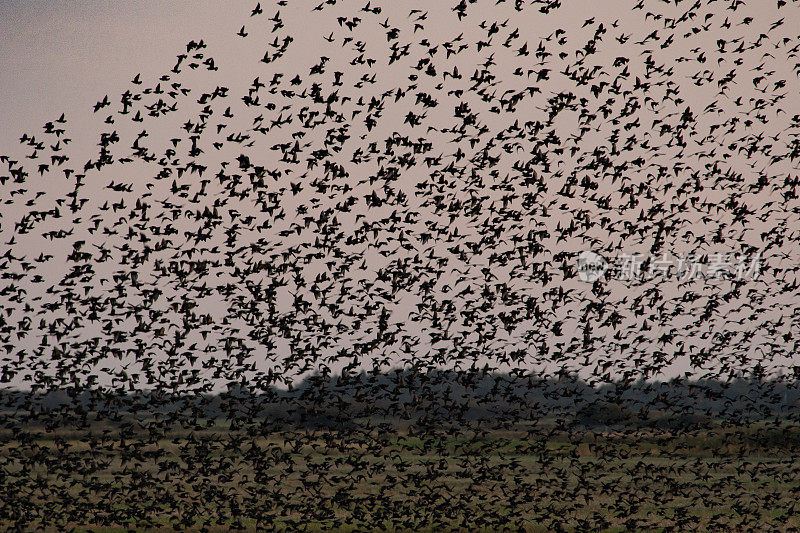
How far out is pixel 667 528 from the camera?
28172 mm

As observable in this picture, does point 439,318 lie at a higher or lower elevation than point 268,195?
lower

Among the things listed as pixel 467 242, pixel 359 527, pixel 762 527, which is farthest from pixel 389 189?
pixel 762 527

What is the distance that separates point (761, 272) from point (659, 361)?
184 inches

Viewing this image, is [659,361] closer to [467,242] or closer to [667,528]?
[667,528]

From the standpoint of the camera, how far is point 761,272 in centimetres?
2973

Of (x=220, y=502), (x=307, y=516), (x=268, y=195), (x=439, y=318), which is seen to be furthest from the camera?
(x=220, y=502)

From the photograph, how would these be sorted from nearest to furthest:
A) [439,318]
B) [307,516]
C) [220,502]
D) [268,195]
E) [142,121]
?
1. [142,121]
2. [268,195]
3. [439,318]
4. [307,516]
5. [220,502]

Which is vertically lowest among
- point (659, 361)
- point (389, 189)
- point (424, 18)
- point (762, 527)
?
point (762, 527)

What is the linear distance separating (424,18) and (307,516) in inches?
690

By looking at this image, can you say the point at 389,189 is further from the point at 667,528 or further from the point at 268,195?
the point at 667,528

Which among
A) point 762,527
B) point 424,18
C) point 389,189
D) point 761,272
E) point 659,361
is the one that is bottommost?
point 762,527

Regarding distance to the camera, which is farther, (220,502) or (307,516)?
(220,502)

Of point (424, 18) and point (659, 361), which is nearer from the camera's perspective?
point (424, 18)

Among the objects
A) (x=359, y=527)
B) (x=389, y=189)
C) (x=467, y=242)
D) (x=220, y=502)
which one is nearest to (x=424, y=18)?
(x=389, y=189)
